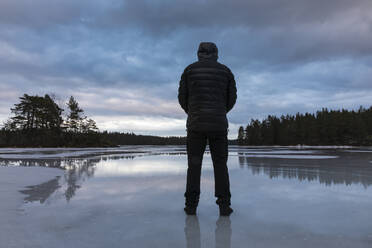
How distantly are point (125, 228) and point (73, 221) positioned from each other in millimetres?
639

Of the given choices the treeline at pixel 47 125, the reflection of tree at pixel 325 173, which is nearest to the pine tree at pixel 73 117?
the treeline at pixel 47 125

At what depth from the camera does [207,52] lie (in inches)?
130

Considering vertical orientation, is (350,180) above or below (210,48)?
below

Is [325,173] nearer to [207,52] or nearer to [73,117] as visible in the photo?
[207,52]

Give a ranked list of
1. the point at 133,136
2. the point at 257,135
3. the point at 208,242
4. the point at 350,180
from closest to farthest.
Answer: the point at 208,242, the point at 350,180, the point at 257,135, the point at 133,136

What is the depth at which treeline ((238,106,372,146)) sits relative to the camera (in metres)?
70.1

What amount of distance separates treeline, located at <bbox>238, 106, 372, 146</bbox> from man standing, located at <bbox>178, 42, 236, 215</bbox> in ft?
262

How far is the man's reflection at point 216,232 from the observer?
6.76ft

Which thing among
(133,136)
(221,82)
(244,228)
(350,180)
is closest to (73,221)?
(244,228)

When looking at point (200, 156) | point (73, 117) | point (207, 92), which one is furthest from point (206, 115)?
point (73, 117)

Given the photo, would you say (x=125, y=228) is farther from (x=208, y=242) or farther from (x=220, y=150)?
(x=220, y=150)

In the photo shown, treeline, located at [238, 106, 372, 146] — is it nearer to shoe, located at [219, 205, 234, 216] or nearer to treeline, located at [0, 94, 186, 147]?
treeline, located at [0, 94, 186, 147]

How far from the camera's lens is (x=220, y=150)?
3182mm

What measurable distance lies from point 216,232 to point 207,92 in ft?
5.30
